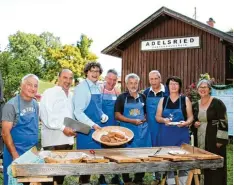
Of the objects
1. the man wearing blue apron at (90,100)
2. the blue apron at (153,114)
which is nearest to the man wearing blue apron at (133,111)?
the blue apron at (153,114)

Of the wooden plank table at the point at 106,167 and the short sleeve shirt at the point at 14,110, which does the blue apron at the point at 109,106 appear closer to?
the wooden plank table at the point at 106,167

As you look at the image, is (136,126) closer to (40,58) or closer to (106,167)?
(106,167)

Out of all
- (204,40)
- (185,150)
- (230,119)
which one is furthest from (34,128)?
(204,40)

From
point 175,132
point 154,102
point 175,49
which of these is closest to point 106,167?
point 175,132

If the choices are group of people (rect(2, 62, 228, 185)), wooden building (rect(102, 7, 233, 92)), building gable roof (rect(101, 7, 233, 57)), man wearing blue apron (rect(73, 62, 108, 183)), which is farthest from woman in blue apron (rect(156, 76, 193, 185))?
wooden building (rect(102, 7, 233, 92))

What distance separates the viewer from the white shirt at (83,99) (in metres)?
4.86

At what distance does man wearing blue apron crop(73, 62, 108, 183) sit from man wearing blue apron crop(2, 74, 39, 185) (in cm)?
87

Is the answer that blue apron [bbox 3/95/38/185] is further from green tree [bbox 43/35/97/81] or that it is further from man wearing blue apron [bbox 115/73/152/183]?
green tree [bbox 43/35/97/81]

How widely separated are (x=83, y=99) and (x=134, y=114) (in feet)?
2.67

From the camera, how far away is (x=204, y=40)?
46.3ft

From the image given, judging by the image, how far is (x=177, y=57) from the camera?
14.8 meters

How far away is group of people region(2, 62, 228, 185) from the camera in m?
4.60

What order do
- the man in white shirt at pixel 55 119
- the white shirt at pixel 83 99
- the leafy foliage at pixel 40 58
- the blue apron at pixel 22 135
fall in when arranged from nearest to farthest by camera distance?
1. the blue apron at pixel 22 135
2. the man in white shirt at pixel 55 119
3. the white shirt at pixel 83 99
4. the leafy foliage at pixel 40 58

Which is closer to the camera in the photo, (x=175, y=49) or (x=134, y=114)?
(x=134, y=114)
